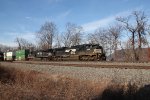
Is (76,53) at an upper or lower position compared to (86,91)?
upper

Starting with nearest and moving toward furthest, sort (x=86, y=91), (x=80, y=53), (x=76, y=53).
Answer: (x=86, y=91) → (x=80, y=53) → (x=76, y=53)

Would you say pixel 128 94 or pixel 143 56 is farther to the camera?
pixel 143 56

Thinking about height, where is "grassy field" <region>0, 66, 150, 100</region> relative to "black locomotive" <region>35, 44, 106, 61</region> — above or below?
below

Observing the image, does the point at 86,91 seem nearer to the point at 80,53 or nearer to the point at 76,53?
the point at 80,53

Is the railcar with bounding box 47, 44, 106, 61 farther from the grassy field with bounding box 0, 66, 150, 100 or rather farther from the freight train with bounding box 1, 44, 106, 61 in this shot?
the grassy field with bounding box 0, 66, 150, 100

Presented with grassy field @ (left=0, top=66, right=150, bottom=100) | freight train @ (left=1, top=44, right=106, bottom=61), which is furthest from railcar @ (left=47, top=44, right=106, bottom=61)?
grassy field @ (left=0, top=66, right=150, bottom=100)

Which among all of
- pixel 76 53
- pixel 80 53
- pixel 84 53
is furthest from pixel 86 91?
pixel 76 53

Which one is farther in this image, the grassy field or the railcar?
the railcar

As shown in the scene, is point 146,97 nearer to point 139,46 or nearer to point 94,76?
point 94,76

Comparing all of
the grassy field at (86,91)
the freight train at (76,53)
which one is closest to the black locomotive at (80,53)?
the freight train at (76,53)

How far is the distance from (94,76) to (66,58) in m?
22.5

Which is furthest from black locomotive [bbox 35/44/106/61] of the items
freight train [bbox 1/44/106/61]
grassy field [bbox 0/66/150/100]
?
grassy field [bbox 0/66/150/100]

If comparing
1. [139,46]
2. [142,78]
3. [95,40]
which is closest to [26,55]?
[139,46]

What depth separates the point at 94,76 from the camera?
53.8ft
